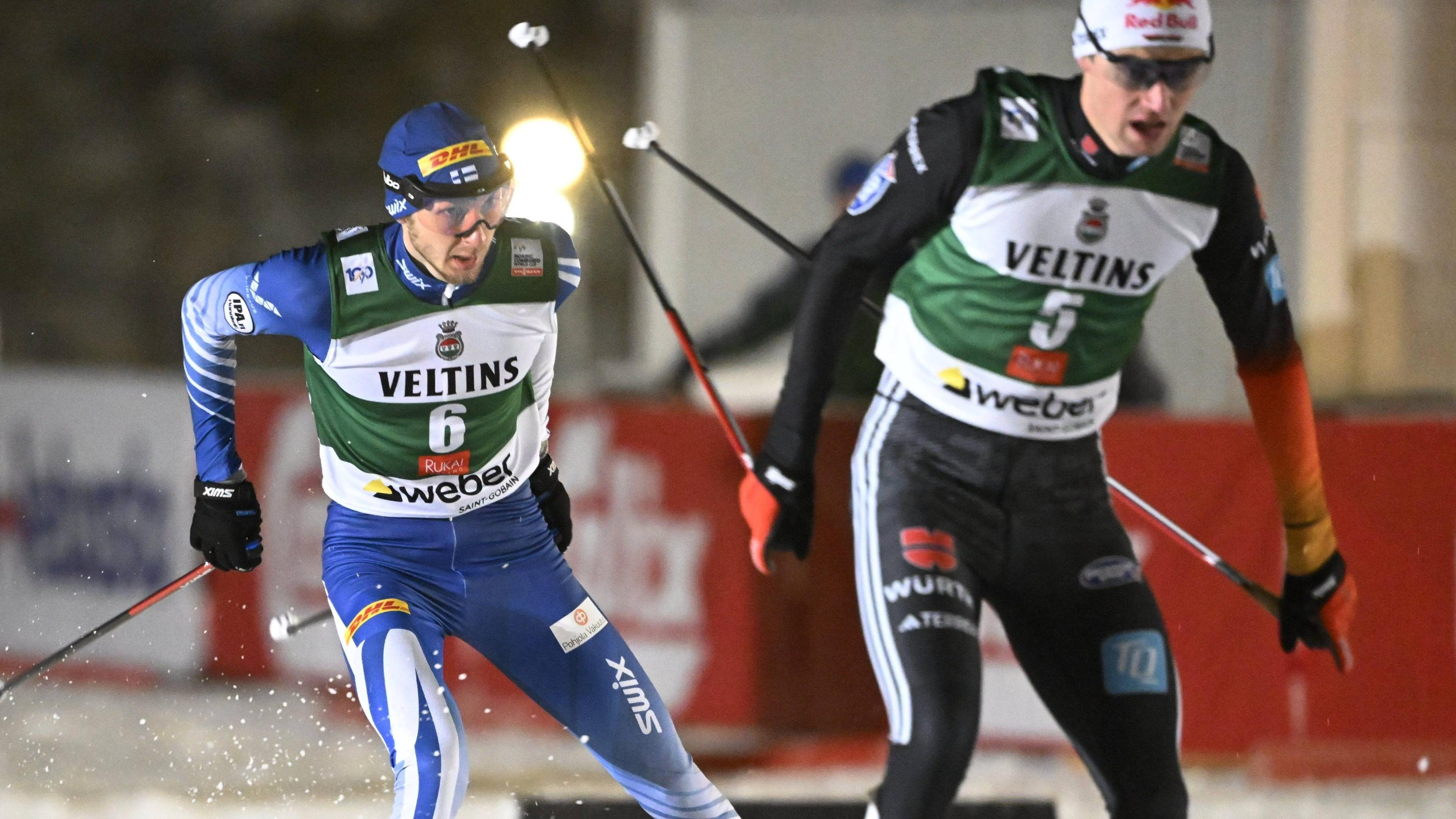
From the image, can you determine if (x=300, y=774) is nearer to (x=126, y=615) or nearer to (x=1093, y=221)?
(x=126, y=615)

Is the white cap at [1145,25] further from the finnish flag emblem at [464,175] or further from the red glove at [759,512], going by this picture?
the finnish flag emblem at [464,175]

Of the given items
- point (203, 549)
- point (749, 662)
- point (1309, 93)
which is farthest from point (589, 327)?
point (203, 549)

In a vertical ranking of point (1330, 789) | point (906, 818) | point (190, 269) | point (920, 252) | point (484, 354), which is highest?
point (920, 252)

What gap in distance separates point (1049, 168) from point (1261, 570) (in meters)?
2.37

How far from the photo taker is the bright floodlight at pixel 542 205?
11.8 feet

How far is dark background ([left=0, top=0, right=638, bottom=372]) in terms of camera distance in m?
14.9

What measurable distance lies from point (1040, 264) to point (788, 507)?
0.61 meters

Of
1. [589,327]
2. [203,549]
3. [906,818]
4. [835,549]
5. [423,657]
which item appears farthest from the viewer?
[589,327]

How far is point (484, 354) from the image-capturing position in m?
3.25

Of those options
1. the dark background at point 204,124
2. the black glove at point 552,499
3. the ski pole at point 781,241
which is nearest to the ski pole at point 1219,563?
the ski pole at point 781,241

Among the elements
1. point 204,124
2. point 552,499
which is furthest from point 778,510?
point 204,124

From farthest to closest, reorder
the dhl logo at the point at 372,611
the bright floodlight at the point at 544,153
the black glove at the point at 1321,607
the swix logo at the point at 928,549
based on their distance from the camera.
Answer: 1. the bright floodlight at the point at 544,153
2. the black glove at the point at 1321,607
3. the dhl logo at the point at 372,611
4. the swix logo at the point at 928,549

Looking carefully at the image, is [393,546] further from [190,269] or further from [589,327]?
[190,269]

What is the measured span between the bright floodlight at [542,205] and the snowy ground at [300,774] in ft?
3.87
